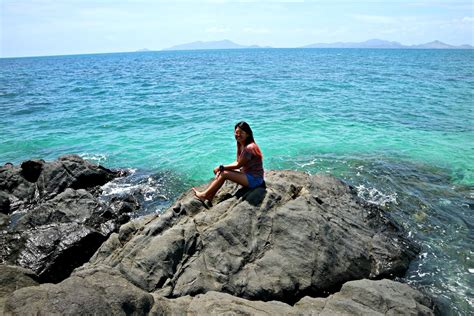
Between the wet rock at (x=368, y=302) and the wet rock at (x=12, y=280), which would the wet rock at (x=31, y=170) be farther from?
the wet rock at (x=368, y=302)

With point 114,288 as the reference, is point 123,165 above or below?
below

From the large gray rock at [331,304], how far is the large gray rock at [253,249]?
2.23 ft

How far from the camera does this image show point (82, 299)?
531 centimetres

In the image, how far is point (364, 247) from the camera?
9617mm

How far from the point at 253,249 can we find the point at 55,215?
7.50 metres

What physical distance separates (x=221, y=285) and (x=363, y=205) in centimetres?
634

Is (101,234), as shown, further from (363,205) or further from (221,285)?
(363,205)

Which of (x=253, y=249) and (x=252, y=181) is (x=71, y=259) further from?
(x=252, y=181)

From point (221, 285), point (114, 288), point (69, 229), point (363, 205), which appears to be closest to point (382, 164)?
point (363, 205)

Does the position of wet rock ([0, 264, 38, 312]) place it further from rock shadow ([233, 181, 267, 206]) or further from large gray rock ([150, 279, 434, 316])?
rock shadow ([233, 181, 267, 206])

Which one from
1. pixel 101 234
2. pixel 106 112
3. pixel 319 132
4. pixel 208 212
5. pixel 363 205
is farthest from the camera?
pixel 106 112

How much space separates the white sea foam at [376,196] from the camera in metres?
13.9

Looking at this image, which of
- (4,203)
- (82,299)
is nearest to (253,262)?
(82,299)

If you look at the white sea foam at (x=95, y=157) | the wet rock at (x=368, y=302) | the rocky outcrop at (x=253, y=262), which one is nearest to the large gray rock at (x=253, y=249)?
the rocky outcrop at (x=253, y=262)
